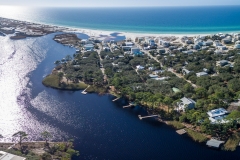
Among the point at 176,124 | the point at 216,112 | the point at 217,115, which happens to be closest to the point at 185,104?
the point at 176,124

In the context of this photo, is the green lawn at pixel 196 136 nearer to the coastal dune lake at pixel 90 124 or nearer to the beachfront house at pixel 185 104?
the coastal dune lake at pixel 90 124

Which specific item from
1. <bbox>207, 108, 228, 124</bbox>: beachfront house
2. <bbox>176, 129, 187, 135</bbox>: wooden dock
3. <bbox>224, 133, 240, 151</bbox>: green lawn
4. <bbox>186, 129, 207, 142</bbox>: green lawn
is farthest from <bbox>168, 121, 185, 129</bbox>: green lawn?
<bbox>224, 133, 240, 151</bbox>: green lawn

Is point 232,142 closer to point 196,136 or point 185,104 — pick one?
point 196,136

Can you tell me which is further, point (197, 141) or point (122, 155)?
point (197, 141)

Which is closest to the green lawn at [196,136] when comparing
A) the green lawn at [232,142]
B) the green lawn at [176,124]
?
the green lawn at [176,124]

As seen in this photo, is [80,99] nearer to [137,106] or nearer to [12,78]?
[137,106]

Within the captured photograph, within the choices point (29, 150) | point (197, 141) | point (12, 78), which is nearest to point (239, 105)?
point (197, 141)
